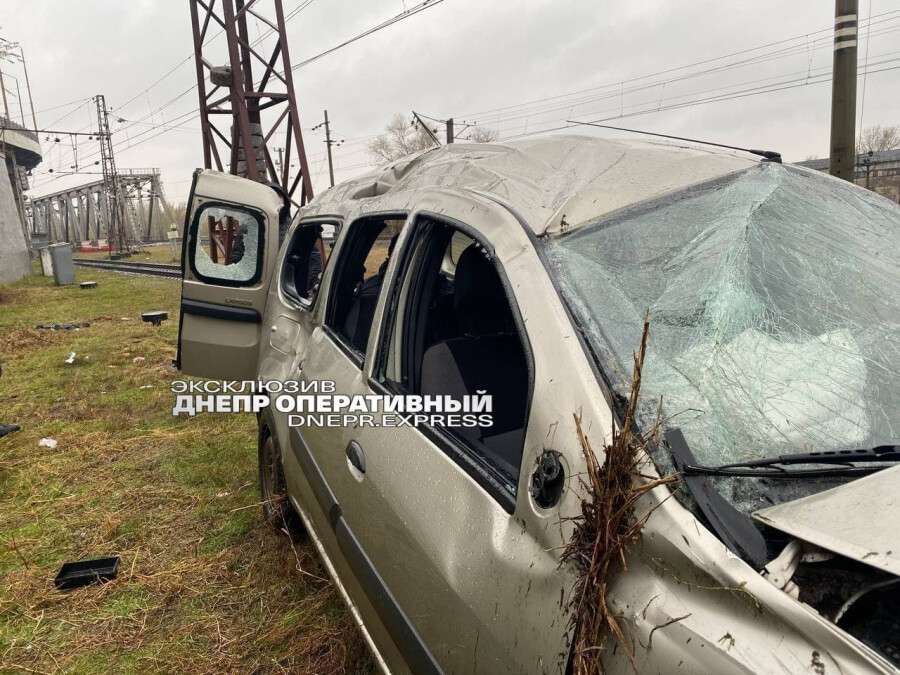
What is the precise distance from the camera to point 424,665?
1345 millimetres

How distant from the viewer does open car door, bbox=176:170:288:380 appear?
3.66 metres

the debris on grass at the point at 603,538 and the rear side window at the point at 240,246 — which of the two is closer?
the debris on grass at the point at 603,538

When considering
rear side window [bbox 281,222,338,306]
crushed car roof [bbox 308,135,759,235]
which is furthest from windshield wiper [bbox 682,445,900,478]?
rear side window [bbox 281,222,338,306]

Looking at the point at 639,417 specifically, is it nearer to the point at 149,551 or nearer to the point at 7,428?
the point at 149,551

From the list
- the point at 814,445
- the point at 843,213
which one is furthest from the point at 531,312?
the point at 843,213

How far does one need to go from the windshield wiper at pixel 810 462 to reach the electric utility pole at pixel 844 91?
18.4 feet

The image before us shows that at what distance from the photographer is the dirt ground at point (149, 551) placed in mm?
2424

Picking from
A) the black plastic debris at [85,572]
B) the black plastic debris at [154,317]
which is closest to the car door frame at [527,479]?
the black plastic debris at [85,572]

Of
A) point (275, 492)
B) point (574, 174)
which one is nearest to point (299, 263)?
point (275, 492)

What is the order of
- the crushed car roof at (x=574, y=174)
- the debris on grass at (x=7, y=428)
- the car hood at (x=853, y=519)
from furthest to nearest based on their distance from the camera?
the debris on grass at (x=7, y=428)
the crushed car roof at (x=574, y=174)
the car hood at (x=853, y=519)

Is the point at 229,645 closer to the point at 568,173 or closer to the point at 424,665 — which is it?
the point at 424,665

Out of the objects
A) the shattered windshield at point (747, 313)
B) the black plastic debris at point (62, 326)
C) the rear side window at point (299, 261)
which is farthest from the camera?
the black plastic debris at point (62, 326)

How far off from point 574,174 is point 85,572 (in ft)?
9.76

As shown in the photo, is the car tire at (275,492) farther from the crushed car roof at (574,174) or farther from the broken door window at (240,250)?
the crushed car roof at (574,174)
